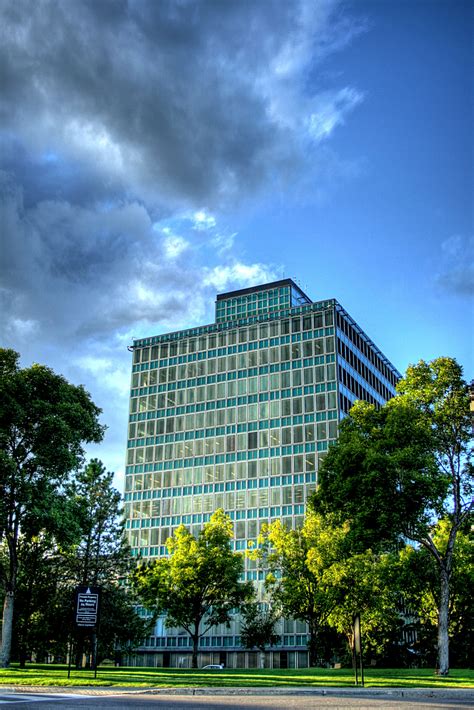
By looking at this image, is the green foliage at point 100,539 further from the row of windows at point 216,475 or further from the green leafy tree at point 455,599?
the row of windows at point 216,475

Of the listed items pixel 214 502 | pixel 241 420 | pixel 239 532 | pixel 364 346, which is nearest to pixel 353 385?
pixel 364 346

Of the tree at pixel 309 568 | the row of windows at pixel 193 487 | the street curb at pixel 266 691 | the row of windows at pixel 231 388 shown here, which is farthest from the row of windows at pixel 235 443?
the street curb at pixel 266 691

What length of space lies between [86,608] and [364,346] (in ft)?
299

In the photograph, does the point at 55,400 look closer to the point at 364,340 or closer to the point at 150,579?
the point at 150,579

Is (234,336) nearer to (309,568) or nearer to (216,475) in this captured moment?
(216,475)

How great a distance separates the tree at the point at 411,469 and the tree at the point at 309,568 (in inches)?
498

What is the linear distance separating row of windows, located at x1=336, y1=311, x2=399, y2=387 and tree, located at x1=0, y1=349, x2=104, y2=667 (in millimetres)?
73811

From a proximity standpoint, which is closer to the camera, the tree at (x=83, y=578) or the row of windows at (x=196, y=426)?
the tree at (x=83, y=578)

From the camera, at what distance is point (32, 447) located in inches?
1564

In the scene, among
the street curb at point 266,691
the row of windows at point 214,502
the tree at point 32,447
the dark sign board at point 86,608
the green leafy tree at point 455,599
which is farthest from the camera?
the row of windows at point 214,502

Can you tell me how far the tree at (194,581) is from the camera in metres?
52.9

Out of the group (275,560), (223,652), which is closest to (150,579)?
(275,560)

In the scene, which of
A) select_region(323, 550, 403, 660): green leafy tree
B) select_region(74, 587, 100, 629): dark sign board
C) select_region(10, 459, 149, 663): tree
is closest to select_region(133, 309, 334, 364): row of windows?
select_region(323, 550, 403, 660): green leafy tree

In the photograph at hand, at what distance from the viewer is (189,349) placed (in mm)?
120688
